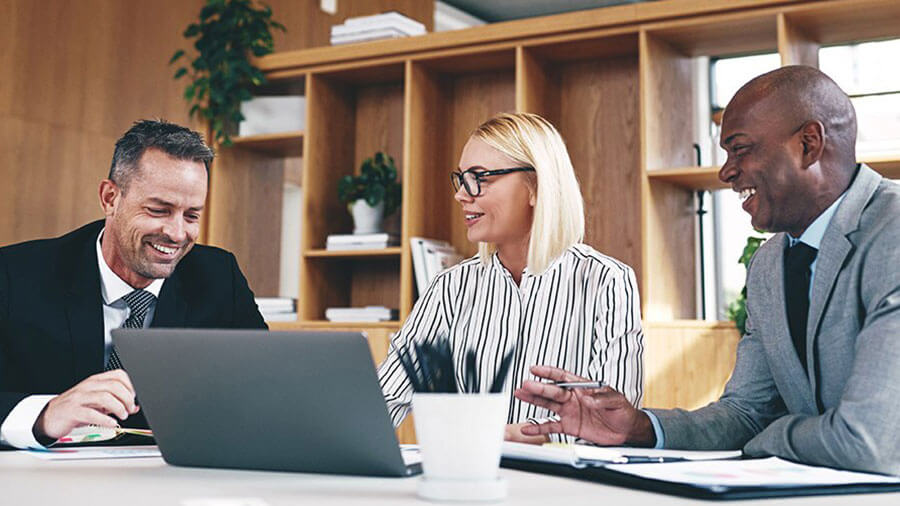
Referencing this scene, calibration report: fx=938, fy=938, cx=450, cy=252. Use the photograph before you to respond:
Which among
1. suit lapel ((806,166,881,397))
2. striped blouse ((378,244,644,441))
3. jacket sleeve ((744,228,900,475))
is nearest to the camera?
jacket sleeve ((744,228,900,475))

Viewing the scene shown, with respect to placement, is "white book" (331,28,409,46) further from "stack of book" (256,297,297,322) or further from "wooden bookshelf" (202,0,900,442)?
"stack of book" (256,297,297,322)

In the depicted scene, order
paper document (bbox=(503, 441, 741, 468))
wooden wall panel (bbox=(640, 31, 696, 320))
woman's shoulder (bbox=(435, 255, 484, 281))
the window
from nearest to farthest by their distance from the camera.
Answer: paper document (bbox=(503, 441, 741, 468)) < woman's shoulder (bbox=(435, 255, 484, 281)) < the window < wooden wall panel (bbox=(640, 31, 696, 320))

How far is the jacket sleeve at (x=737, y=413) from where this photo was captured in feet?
5.15

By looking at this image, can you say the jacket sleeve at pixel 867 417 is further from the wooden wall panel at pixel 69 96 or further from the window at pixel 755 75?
the wooden wall panel at pixel 69 96

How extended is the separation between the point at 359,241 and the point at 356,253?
0.18 feet

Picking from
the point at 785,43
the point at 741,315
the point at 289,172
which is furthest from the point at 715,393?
the point at 289,172

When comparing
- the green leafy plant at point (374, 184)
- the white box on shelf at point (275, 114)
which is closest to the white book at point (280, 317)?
the green leafy plant at point (374, 184)

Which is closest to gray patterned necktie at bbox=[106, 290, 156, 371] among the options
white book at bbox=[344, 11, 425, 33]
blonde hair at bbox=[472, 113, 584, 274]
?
blonde hair at bbox=[472, 113, 584, 274]

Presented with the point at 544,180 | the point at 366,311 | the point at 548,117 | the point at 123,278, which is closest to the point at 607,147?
the point at 548,117

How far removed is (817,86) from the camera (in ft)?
5.47

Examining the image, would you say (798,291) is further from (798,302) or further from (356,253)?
(356,253)

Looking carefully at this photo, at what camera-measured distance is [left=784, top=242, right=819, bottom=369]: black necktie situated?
1.61 m

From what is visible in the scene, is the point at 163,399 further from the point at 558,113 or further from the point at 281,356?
the point at 558,113

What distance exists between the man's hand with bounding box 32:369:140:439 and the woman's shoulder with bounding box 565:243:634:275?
1.20 m
